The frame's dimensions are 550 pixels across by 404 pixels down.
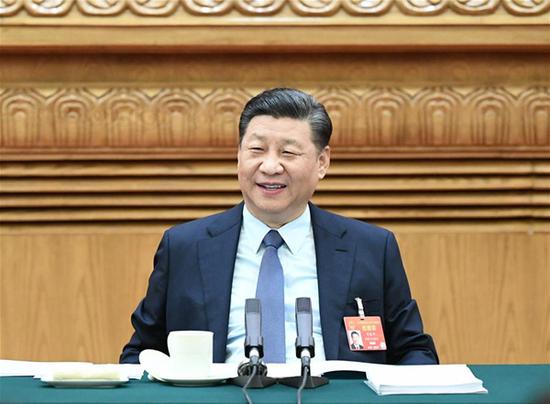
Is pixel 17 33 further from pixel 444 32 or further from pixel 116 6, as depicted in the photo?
pixel 444 32

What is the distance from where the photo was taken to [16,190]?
3619 millimetres

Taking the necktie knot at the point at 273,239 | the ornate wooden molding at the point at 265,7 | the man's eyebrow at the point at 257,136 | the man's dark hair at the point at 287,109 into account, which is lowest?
the necktie knot at the point at 273,239

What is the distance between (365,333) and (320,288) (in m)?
0.18

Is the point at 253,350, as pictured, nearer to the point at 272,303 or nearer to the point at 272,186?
the point at 272,303

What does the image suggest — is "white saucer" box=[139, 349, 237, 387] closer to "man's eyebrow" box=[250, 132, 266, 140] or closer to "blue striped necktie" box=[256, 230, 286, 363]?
"blue striped necktie" box=[256, 230, 286, 363]

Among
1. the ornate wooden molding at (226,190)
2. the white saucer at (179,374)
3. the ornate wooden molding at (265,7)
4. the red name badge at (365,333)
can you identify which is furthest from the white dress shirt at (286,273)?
the ornate wooden molding at (265,7)

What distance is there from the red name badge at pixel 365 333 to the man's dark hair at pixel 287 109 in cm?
54

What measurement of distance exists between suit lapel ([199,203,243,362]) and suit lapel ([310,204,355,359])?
0.23 m

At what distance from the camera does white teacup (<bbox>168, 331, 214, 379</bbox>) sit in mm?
2078

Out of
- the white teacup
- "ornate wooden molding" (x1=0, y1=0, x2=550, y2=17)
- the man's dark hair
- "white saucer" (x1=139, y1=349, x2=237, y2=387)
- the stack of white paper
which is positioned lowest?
the stack of white paper

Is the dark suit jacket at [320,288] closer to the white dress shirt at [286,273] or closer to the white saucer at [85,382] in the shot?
the white dress shirt at [286,273]

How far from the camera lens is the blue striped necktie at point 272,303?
2.50 m

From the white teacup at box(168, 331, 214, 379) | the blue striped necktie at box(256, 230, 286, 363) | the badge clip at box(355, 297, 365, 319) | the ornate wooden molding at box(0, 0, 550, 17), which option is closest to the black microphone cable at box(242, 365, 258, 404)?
the white teacup at box(168, 331, 214, 379)

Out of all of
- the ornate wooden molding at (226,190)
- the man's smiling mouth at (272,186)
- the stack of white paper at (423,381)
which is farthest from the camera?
the ornate wooden molding at (226,190)
